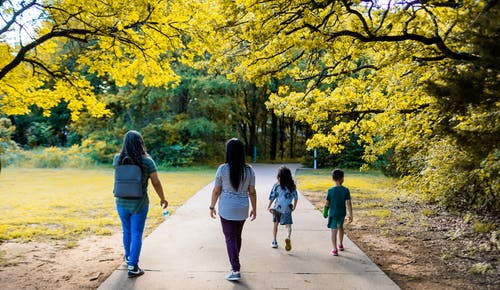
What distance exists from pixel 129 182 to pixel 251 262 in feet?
6.58

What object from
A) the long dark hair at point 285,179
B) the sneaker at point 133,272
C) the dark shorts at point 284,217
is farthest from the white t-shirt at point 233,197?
the dark shorts at point 284,217

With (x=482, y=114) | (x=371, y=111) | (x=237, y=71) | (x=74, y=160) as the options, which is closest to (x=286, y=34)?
(x=237, y=71)

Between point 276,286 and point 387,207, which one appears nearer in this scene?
point 276,286

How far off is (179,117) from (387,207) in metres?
18.2

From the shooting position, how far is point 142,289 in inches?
188

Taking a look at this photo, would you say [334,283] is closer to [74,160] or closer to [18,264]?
[18,264]

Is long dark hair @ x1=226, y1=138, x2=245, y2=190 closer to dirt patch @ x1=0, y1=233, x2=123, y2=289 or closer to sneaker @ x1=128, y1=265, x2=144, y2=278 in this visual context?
sneaker @ x1=128, y1=265, x2=144, y2=278

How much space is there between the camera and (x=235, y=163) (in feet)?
17.2

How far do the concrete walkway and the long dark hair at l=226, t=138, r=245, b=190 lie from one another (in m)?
1.19

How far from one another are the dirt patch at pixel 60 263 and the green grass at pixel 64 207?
0.64 metres

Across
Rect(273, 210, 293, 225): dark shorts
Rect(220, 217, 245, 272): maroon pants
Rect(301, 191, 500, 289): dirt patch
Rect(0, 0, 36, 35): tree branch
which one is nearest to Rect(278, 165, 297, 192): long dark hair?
Rect(273, 210, 293, 225): dark shorts

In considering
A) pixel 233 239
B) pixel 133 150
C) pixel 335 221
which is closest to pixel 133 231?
pixel 133 150

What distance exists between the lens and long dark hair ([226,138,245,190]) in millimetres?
5203

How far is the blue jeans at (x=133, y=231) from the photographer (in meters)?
5.32
